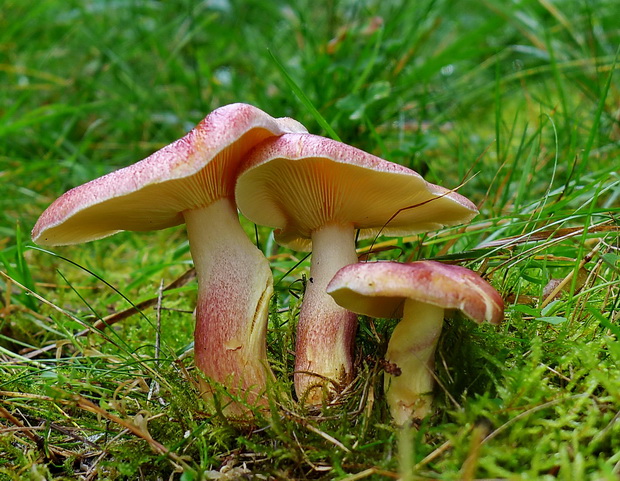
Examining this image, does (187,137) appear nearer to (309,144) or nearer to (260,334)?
(309,144)

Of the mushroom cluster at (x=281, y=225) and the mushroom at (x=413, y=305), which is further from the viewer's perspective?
the mushroom cluster at (x=281, y=225)

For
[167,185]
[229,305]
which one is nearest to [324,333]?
[229,305]

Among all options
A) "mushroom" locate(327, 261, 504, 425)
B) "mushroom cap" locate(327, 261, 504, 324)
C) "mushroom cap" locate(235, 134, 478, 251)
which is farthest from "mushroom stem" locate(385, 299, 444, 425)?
"mushroom cap" locate(235, 134, 478, 251)

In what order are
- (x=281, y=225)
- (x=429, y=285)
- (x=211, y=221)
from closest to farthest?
1. (x=429, y=285)
2. (x=211, y=221)
3. (x=281, y=225)

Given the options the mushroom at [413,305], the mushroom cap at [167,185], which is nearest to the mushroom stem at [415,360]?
the mushroom at [413,305]

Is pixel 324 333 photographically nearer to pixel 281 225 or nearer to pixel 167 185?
pixel 281 225

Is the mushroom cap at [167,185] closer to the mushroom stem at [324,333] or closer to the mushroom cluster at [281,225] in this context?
the mushroom cluster at [281,225]
